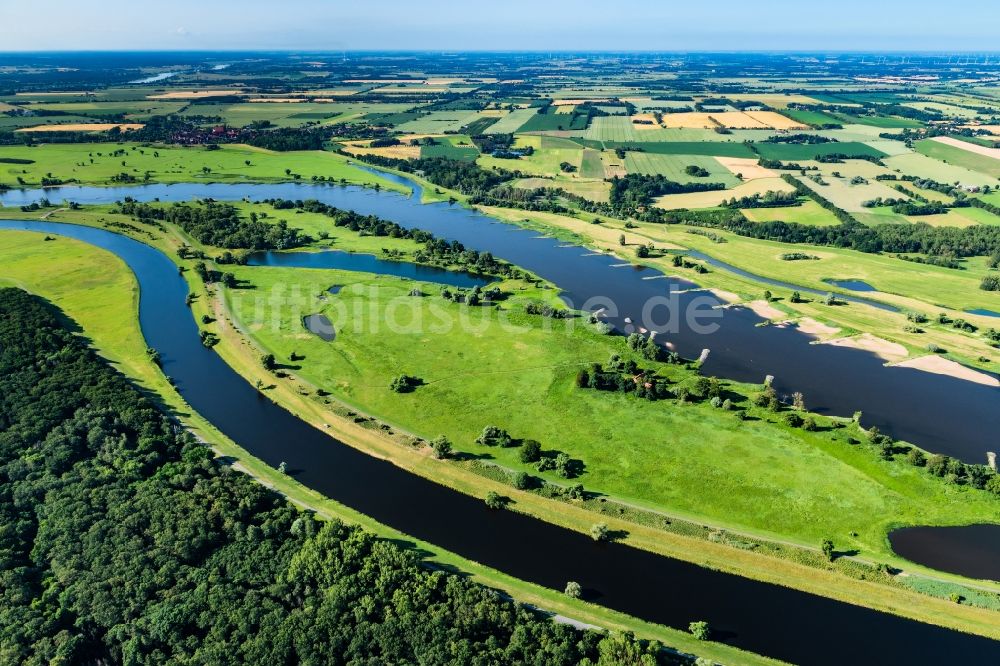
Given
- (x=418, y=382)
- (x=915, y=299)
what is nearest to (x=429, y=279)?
(x=418, y=382)

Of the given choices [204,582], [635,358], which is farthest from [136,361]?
[635,358]

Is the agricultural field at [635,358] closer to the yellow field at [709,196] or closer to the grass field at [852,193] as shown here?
the grass field at [852,193]

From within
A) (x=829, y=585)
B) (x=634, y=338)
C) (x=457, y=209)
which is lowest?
(x=829, y=585)

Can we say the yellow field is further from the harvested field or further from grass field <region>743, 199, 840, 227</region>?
the harvested field

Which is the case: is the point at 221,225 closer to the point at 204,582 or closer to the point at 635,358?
the point at 635,358

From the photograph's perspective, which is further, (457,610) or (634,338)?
(634,338)

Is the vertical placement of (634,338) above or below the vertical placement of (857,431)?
above

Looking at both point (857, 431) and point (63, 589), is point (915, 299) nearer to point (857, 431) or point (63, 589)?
point (857, 431)
